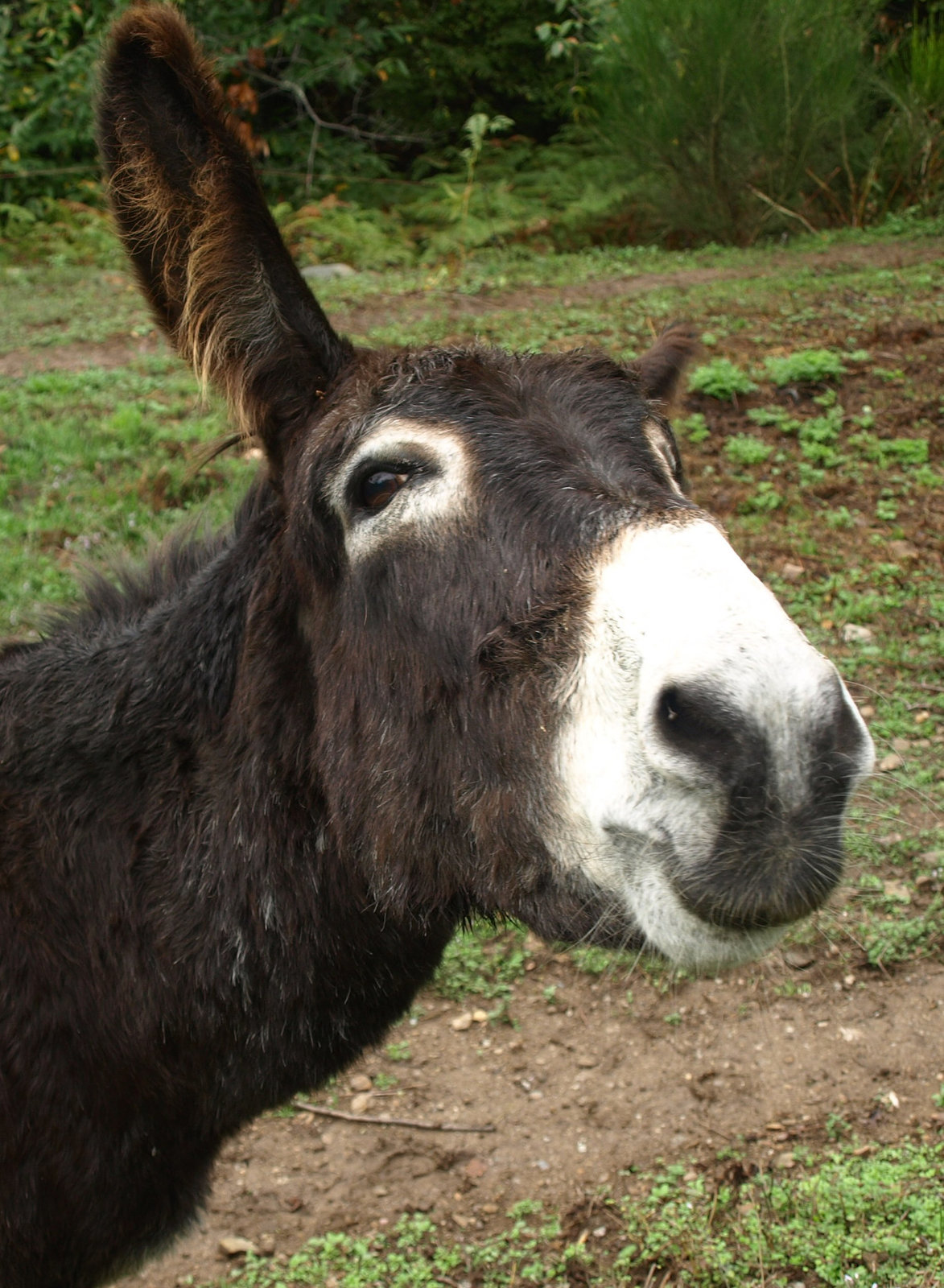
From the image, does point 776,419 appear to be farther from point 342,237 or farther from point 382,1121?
point 342,237

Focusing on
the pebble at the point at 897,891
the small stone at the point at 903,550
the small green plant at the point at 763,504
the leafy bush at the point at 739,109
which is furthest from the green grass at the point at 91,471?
the leafy bush at the point at 739,109

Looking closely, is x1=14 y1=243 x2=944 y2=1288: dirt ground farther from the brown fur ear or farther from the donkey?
the brown fur ear

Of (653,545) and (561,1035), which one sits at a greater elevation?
(653,545)

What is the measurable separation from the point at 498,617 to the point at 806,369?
5855mm

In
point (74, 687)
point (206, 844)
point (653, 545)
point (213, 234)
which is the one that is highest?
point (213, 234)

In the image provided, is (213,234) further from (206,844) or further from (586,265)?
(586,265)

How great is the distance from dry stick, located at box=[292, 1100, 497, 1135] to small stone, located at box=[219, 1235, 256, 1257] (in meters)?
0.46

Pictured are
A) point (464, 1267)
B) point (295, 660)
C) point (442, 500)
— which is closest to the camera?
point (442, 500)

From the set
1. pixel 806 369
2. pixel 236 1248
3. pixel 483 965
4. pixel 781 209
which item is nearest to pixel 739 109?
pixel 781 209

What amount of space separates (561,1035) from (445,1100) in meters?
0.48

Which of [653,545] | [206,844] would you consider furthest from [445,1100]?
[653,545]

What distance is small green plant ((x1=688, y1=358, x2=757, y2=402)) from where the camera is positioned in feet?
23.4

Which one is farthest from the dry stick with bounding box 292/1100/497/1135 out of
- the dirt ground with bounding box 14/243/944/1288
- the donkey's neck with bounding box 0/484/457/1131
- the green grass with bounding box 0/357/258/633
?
Answer: the green grass with bounding box 0/357/258/633

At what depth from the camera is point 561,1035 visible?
13.2ft
